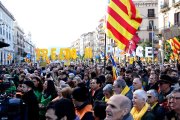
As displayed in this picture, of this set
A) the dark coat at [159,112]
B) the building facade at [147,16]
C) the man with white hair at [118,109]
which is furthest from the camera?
the building facade at [147,16]

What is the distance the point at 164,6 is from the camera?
4928cm

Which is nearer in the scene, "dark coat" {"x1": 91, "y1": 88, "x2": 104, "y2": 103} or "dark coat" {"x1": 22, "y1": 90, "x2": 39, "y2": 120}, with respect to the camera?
"dark coat" {"x1": 22, "y1": 90, "x2": 39, "y2": 120}

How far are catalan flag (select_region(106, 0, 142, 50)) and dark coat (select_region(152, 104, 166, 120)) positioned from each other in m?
4.66

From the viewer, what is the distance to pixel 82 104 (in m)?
5.50

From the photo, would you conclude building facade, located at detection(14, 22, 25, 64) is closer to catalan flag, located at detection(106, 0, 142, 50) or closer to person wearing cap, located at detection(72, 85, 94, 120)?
catalan flag, located at detection(106, 0, 142, 50)

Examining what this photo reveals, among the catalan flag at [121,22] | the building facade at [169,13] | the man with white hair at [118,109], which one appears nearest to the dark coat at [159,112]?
the man with white hair at [118,109]

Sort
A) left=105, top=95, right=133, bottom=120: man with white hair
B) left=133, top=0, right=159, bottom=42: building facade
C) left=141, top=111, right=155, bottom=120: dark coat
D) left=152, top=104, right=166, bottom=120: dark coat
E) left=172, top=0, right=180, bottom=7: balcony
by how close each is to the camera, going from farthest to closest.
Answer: left=133, top=0, right=159, bottom=42: building facade, left=172, top=0, right=180, bottom=7: balcony, left=152, top=104, right=166, bottom=120: dark coat, left=141, top=111, right=155, bottom=120: dark coat, left=105, top=95, right=133, bottom=120: man with white hair

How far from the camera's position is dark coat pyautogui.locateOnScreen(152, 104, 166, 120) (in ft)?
19.2

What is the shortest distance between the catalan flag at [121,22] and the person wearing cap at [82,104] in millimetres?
5203

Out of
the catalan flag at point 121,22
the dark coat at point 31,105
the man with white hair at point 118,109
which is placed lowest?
the dark coat at point 31,105

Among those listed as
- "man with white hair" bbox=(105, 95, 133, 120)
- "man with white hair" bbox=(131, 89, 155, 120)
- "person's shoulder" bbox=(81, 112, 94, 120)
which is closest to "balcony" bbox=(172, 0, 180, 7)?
"man with white hair" bbox=(131, 89, 155, 120)

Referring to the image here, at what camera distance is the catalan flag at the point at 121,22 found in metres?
10.7

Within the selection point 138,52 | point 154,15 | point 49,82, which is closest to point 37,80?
point 49,82

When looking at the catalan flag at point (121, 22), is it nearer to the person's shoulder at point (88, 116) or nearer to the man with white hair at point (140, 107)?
the man with white hair at point (140, 107)
